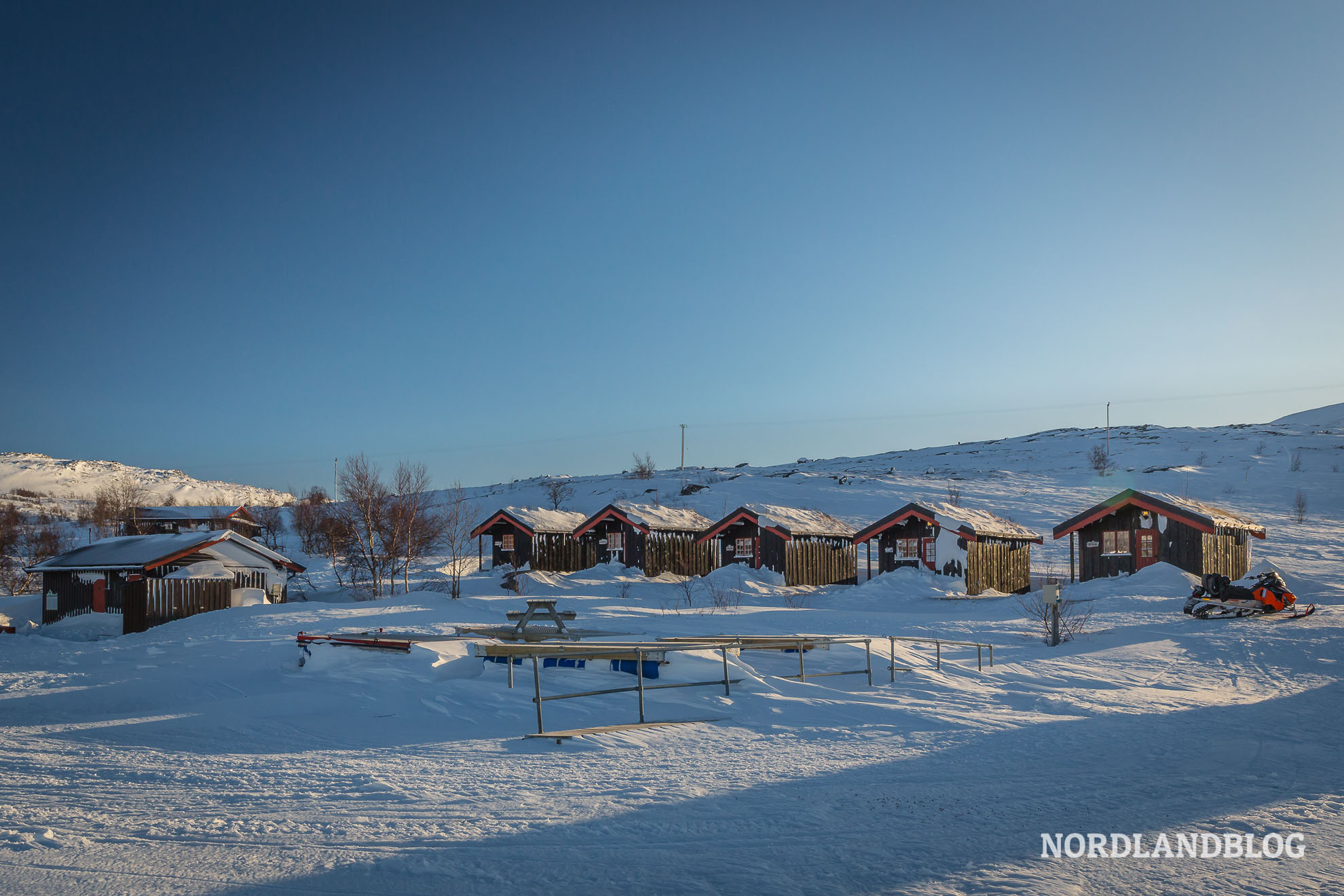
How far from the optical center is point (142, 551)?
27688 millimetres

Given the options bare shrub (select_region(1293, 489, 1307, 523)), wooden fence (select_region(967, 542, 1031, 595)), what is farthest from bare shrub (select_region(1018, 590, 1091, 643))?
Answer: bare shrub (select_region(1293, 489, 1307, 523))

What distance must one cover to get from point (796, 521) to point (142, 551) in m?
25.1

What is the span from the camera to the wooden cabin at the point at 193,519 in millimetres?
59219

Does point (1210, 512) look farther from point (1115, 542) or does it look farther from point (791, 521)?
point (791, 521)

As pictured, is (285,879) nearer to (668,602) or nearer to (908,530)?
(668,602)

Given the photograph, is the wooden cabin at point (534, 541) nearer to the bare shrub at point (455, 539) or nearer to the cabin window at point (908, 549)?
the bare shrub at point (455, 539)

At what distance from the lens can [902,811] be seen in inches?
273

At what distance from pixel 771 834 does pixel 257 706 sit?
936 centimetres

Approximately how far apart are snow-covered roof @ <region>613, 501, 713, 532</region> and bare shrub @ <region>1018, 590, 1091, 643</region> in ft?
51.6

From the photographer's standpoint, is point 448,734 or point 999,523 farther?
point 999,523

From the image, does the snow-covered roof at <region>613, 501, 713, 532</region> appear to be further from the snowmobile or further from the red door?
the snowmobile

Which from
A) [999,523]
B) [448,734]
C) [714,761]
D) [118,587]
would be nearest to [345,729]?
[448,734]

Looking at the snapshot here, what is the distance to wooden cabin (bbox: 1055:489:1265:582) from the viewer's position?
29.1 m

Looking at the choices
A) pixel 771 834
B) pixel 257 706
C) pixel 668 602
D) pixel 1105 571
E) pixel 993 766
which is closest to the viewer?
pixel 771 834
